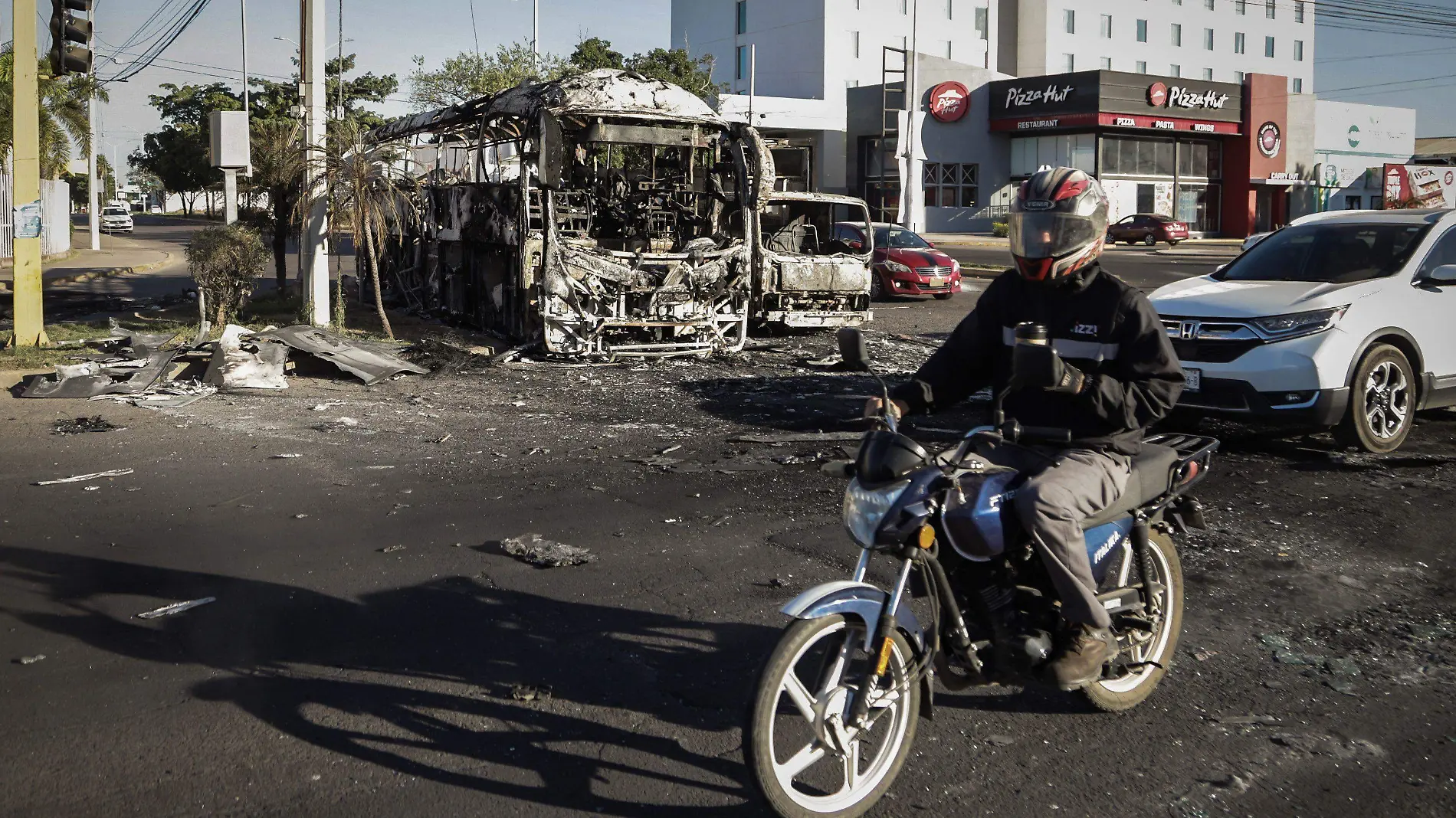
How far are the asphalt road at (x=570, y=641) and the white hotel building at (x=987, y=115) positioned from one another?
45555 millimetres

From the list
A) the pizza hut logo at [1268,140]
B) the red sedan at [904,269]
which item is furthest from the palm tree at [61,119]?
the pizza hut logo at [1268,140]

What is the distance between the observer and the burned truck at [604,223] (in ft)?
46.1

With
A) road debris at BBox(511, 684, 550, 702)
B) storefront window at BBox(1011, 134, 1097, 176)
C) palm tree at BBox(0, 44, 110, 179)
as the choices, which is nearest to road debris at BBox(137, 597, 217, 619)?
road debris at BBox(511, 684, 550, 702)

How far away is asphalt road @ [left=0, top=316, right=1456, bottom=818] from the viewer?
150 inches

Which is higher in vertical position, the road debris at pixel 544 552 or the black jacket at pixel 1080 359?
the black jacket at pixel 1080 359

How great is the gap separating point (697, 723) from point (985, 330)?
5.55ft

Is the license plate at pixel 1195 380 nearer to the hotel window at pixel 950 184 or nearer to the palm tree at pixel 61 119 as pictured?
the palm tree at pixel 61 119

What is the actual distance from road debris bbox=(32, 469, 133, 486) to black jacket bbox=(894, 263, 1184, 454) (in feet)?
19.8

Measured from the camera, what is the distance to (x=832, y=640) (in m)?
3.54

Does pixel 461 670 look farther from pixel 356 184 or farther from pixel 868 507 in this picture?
pixel 356 184

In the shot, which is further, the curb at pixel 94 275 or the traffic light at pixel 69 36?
the curb at pixel 94 275

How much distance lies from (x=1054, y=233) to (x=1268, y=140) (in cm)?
6405

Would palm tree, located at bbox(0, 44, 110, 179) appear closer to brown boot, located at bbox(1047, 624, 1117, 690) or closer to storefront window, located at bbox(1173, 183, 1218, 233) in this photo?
brown boot, located at bbox(1047, 624, 1117, 690)

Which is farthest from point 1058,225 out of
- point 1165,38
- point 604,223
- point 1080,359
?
point 1165,38
